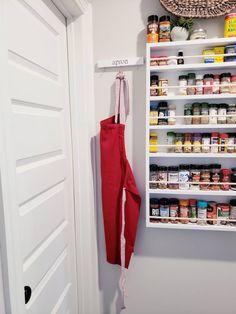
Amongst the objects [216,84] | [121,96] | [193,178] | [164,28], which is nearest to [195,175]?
[193,178]

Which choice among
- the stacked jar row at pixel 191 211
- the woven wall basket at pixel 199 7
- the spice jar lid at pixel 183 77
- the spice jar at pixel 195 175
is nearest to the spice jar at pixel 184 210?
the stacked jar row at pixel 191 211

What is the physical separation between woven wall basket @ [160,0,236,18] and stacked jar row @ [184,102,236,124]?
43 centimetres

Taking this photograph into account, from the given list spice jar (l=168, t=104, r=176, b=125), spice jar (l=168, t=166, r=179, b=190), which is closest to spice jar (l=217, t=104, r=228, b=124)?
spice jar (l=168, t=104, r=176, b=125)

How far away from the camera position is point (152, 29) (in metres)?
1.13

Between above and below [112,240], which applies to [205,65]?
above

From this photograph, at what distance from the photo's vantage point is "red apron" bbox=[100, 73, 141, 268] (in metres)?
1.22

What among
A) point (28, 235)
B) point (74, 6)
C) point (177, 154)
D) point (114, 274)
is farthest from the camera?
point (114, 274)

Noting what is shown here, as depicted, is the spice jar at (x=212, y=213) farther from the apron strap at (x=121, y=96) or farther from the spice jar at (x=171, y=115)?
the apron strap at (x=121, y=96)

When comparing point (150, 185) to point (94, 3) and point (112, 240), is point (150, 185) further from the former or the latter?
point (94, 3)

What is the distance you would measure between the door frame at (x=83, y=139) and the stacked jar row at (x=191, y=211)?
1.23 feet

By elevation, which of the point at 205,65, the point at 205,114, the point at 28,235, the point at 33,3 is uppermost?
the point at 33,3

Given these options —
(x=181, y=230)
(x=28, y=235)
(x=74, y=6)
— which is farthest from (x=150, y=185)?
(x=74, y=6)

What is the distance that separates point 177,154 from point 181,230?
48cm

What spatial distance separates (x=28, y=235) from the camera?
84 centimetres
